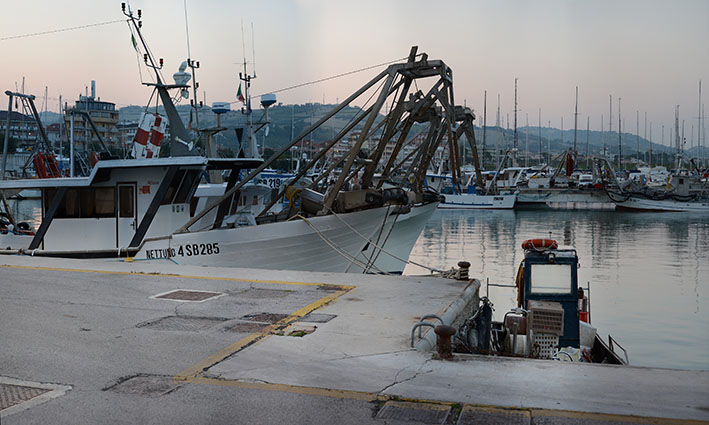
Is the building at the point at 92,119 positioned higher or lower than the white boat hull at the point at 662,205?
higher

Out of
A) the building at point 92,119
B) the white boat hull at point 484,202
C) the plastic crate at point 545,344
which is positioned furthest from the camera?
the white boat hull at point 484,202

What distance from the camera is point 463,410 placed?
16.6ft

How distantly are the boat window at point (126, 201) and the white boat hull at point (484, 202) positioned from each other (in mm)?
52535

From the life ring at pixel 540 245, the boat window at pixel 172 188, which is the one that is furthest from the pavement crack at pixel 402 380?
the boat window at pixel 172 188

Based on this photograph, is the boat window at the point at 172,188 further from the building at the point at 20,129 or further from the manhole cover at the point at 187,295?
the building at the point at 20,129

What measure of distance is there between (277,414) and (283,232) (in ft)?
31.9

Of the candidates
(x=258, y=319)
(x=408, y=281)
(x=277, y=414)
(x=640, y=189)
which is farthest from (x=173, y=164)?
(x=640, y=189)

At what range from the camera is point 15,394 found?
17.7 ft

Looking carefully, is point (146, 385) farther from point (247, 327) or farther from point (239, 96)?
point (239, 96)

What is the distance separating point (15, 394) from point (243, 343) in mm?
A: 2243

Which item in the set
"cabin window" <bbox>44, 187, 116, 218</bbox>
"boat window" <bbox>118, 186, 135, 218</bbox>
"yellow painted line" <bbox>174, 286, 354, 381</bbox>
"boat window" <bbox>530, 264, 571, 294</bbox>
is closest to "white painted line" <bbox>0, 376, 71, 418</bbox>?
"yellow painted line" <bbox>174, 286, 354, 381</bbox>

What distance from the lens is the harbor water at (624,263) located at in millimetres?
15547

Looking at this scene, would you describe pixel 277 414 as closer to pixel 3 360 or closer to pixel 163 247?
pixel 3 360

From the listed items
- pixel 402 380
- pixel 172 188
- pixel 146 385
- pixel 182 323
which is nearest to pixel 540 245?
pixel 402 380
